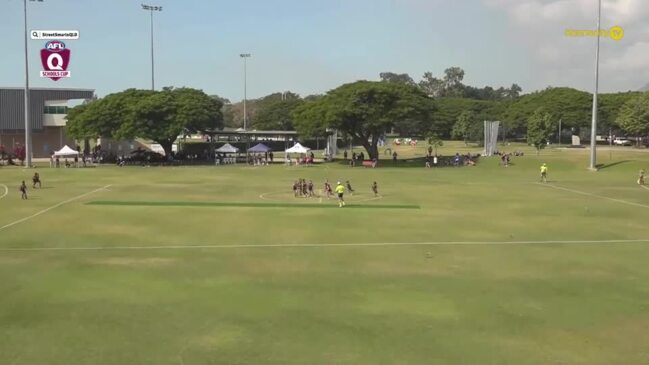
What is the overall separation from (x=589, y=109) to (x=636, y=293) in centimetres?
13265

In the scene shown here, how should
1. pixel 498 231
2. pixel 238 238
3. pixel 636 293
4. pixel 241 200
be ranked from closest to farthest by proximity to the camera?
pixel 636 293
pixel 238 238
pixel 498 231
pixel 241 200

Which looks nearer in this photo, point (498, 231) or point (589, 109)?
point (498, 231)

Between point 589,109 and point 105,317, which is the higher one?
point 589,109

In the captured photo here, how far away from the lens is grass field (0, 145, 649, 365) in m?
13.8

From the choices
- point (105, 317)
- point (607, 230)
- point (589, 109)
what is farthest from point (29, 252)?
point (589, 109)

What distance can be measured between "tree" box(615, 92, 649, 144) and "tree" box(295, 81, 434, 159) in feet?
163

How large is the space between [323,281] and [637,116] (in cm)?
11188

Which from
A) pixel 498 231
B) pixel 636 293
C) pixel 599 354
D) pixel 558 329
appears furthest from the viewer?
pixel 498 231

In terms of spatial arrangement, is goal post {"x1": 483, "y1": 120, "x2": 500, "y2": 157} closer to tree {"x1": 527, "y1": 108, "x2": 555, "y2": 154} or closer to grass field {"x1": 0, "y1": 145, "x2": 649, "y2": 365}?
tree {"x1": 527, "y1": 108, "x2": 555, "y2": 154}

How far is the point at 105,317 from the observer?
16.0 m

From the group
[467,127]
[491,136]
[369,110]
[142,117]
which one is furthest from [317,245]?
[467,127]

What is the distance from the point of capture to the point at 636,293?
1844cm

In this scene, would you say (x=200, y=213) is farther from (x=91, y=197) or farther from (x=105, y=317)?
(x=105, y=317)

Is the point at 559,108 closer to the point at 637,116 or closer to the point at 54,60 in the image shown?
the point at 637,116
